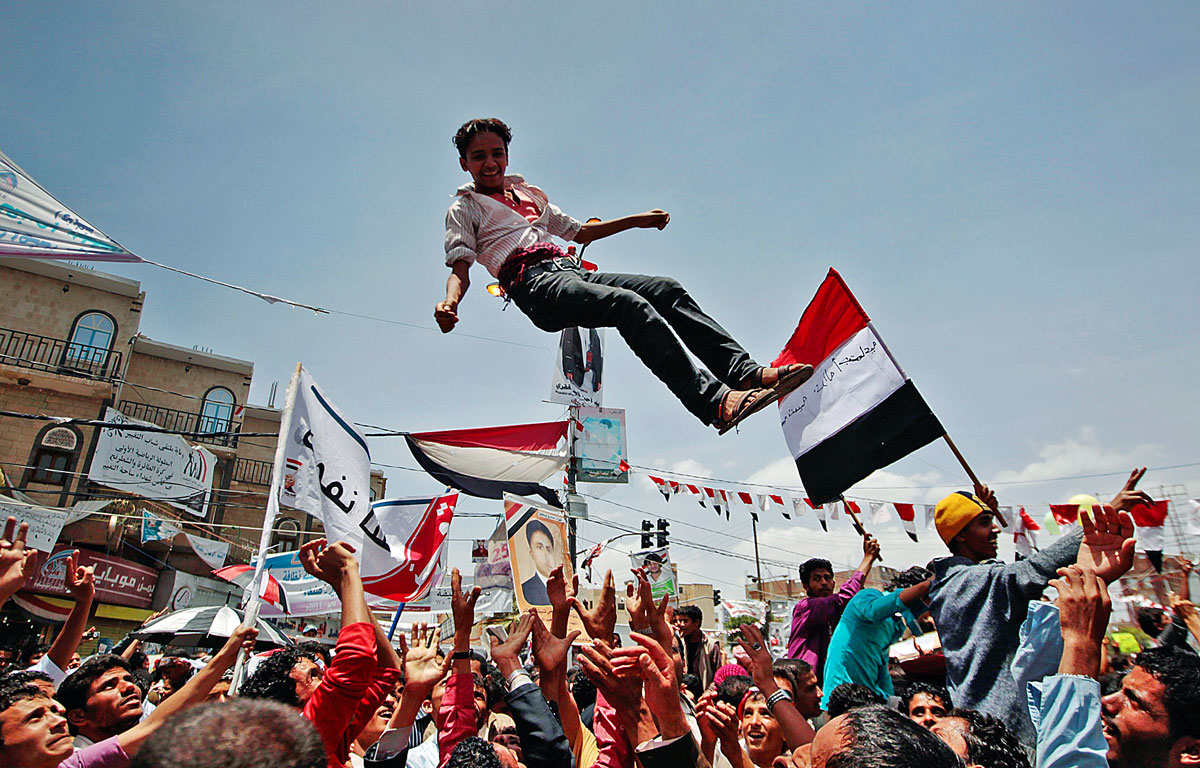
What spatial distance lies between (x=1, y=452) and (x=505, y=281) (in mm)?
23136

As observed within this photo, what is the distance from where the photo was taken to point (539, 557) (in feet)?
25.2

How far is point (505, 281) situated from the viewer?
4.64 meters

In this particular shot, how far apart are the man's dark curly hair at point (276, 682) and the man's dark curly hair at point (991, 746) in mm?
2897

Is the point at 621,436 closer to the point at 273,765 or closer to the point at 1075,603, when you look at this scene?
the point at 1075,603

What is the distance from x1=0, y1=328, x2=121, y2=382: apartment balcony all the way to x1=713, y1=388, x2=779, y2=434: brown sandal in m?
25.2

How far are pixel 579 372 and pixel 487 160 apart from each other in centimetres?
1070

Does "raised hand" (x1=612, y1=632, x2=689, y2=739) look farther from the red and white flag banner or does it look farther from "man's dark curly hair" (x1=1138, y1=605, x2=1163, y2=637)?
the red and white flag banner

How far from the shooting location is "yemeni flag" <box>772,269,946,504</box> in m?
4.79

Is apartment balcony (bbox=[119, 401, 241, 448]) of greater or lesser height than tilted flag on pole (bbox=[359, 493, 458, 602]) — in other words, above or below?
above

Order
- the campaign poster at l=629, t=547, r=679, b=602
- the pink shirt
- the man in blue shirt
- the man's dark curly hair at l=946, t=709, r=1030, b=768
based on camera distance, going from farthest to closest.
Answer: the campaign poster at l=629, t=547, r=679, b=602
the pink shirt
the man in blue shirt
the man's dark curly hair at l=946, t=709, r=1030, b=768

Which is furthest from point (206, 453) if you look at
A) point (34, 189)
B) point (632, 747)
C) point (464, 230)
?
point (632, 747)

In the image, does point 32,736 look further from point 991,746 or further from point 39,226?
point 39,226

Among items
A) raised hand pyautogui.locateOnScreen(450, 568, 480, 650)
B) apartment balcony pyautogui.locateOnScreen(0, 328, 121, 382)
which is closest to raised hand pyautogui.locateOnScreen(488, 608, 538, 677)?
raised hand pyautogui.locateOnScreen(450, 568, 480, 650)

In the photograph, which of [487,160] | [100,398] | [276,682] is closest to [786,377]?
[487,160]
